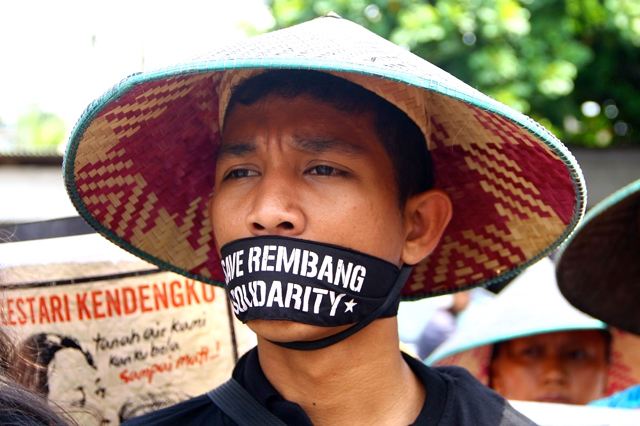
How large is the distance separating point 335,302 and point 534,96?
6.44 meters

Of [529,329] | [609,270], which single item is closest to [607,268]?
[609,270]

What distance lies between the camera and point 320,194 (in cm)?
162

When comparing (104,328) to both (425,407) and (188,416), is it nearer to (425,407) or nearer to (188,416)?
(188,416)

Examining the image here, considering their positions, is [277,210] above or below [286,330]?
above

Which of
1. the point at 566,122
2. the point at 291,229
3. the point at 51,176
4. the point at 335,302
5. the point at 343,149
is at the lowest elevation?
the point at 51,176

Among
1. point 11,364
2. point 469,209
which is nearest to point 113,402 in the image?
point 11,364

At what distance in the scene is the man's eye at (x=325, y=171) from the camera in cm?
166

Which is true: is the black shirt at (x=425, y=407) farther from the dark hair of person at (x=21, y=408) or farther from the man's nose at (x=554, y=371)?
the man's nose at (x=554, y=371)

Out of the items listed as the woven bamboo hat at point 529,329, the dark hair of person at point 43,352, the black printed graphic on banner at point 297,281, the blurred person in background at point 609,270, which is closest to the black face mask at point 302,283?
the black printed graphic on banner at point 297,281

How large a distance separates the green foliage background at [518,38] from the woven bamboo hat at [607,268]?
14.6 feet

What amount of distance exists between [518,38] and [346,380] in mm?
6115

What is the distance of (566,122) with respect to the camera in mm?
8359

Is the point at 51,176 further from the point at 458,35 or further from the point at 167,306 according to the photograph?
the point at 167,306

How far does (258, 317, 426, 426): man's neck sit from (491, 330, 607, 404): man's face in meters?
1.47
